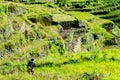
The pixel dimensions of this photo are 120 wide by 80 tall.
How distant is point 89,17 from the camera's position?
5309 cm

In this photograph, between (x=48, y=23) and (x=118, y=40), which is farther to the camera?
(x=118, y=40)

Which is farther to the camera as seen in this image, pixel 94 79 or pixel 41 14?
pixel 41 14

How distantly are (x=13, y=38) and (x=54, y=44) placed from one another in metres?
5.78

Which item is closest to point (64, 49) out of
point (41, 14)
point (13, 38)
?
point (41, 14)

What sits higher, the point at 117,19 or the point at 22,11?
the point at 22,11

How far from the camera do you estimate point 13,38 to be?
27.2 meters

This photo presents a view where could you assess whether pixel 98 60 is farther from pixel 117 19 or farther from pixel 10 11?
pixel 117 19

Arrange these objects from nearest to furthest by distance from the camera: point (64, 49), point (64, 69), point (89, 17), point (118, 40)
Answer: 1. point (64, 69)
2. point (64, 49)
3. point (118, 40)
4. point (89, 17)

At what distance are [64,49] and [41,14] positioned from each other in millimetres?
4284

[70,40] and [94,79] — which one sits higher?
[94,79]

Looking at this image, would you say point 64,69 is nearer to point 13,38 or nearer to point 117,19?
point 13,38

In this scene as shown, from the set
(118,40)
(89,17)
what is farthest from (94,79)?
(89,17)

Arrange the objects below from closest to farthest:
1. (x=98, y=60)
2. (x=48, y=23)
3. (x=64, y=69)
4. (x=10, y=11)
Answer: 1. (x=64, y=69)
2. (x=98, y=60)
3. (x=10, y=11)
4. (x=48, y=23)


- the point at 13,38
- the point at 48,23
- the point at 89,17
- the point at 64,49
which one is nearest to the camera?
the point at 13,38
